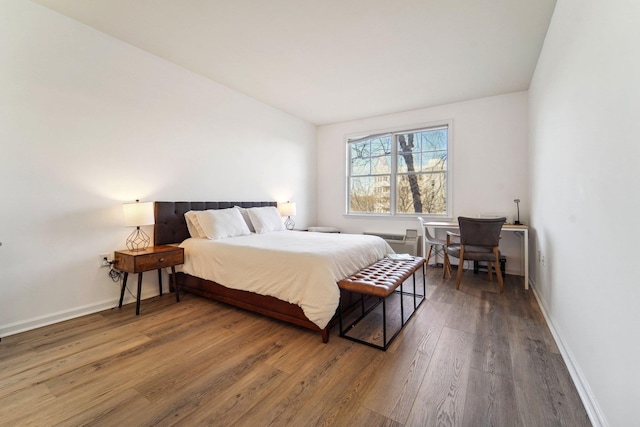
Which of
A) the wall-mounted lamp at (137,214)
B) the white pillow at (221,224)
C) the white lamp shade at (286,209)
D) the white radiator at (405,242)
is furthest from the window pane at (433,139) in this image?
the wall-mounted lamp at (137,214)

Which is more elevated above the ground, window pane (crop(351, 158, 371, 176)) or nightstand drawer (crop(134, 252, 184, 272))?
window pane (crop(351, 158, 371, 176))

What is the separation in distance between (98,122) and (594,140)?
3.90m

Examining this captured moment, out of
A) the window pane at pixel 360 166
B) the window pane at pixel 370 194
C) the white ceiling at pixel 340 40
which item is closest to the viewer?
the white ceiling at pixel 340 40

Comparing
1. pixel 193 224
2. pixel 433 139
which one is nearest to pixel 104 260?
pixel 193 224

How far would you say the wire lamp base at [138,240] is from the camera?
2949 mm

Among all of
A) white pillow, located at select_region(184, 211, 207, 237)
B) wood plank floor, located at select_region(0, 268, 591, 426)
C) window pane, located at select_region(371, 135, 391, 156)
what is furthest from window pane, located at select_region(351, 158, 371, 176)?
wood plank floor, located at select_region(0, 268, 591, 426)

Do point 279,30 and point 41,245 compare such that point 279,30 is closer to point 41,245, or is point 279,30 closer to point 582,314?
point 41,245

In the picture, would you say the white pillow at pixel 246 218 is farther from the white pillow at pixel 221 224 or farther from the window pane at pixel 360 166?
the window pane at pixel 360 166

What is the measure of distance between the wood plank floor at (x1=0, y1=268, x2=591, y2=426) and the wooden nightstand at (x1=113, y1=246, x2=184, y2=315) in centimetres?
43

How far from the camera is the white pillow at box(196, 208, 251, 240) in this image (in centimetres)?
319

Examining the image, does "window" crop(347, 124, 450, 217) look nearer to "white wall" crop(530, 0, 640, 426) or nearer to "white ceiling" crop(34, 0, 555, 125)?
"white ceiling" crop(34, 0, 555, 125)

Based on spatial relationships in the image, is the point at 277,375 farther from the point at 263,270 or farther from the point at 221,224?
the point at 221,224

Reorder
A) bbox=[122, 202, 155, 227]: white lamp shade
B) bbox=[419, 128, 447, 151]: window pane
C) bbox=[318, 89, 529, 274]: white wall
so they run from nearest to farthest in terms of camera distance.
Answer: bbox=[122, 202, 155, 227]: white lamp shade, bbox=[318, 89, 529, 274]: white wall, bbox=[419, 128, 447, 151]: window pane

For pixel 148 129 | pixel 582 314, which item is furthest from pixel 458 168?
pixel 148 129
